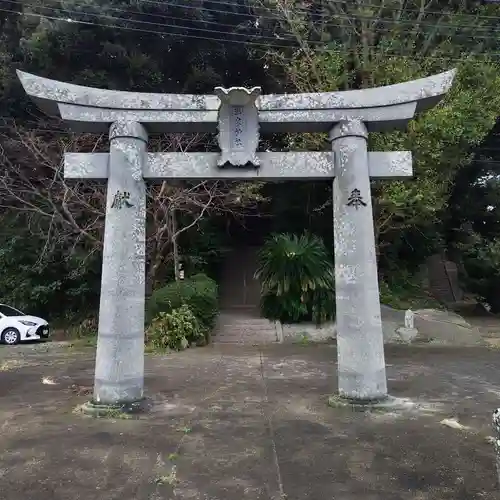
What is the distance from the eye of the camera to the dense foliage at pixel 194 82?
14906mm

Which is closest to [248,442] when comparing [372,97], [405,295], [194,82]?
[372,97]

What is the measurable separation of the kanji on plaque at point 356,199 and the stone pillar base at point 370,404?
2589mm

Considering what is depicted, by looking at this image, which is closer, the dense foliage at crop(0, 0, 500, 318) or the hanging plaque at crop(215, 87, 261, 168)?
the hanging plaque at crop(215, 87, 261, 168)

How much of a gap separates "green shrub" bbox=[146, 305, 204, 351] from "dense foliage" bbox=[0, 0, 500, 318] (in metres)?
2.76

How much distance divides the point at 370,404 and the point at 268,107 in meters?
4.26

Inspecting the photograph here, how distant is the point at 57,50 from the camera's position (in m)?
16.1

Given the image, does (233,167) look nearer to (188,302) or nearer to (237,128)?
(237,128)

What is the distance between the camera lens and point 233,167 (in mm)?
7012

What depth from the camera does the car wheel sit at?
49.5 feet

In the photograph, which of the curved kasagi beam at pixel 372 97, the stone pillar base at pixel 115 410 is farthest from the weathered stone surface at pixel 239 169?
the stone pillar base at pixel 115 410

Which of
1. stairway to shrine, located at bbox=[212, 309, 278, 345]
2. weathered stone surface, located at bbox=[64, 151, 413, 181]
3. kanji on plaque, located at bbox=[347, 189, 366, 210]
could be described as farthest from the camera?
stairway to shrine, located at bbox=[212, 309, 278, 345]

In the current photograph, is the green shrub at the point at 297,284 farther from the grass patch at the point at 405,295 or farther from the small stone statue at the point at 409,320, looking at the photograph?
the grass patch at the point at 405,295

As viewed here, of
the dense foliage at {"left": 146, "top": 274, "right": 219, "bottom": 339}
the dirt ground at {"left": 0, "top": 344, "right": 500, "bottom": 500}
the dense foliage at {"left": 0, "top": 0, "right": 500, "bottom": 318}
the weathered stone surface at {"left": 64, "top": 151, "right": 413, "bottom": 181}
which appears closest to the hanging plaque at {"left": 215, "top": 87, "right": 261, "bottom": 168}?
the weathered stone surface at {"left": 64, "top": 151, "right": 413, "bottom": 181}

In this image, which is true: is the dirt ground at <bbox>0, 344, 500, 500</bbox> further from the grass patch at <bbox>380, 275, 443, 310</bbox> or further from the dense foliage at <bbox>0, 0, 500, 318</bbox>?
the grass patch at <bbox>380, 275, 443, 310</bbox>
